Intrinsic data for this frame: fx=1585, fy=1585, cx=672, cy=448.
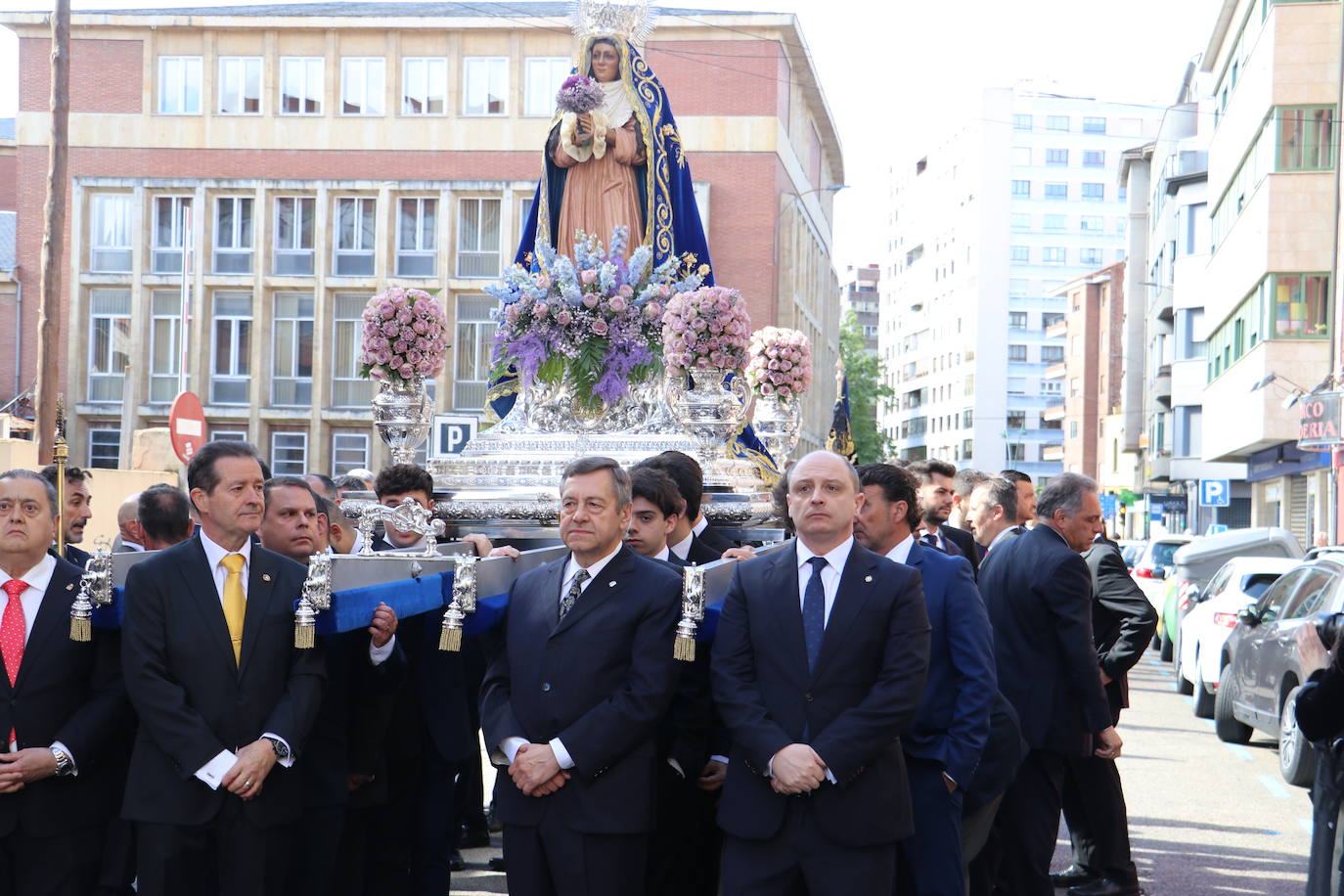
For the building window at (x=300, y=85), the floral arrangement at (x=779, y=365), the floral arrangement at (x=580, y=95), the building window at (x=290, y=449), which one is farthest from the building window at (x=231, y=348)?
the floral arrangement at (x=779, y=365)

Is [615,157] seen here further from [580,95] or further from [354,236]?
[354,236]

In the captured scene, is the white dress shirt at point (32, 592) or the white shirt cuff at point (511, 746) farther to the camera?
the white dress shirt at point (32, 592)

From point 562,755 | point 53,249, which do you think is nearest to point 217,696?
point 562,755

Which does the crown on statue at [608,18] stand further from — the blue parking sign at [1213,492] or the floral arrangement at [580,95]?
the blue parking sign at [1213,492]

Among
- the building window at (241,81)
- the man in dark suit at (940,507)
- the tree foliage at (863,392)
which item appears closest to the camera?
the man in dark suit at (940,507)

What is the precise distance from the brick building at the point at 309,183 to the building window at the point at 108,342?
0.06 meters

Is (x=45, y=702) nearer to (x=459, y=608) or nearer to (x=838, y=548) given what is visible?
(x=459, y=608)

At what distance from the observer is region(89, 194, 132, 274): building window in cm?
4472

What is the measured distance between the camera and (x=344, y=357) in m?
44.7

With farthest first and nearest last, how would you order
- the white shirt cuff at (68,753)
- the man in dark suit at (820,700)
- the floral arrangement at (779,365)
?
1. the floral arrangement at (779,365)
2. the white shirt cuff at (68,753)
3. the man in dark suit at (820,700)

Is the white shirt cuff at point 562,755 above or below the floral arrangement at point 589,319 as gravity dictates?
below

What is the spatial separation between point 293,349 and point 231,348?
179 centimetres

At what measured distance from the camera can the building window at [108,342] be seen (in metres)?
44.9

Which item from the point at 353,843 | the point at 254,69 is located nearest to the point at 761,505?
the point at 353,843
